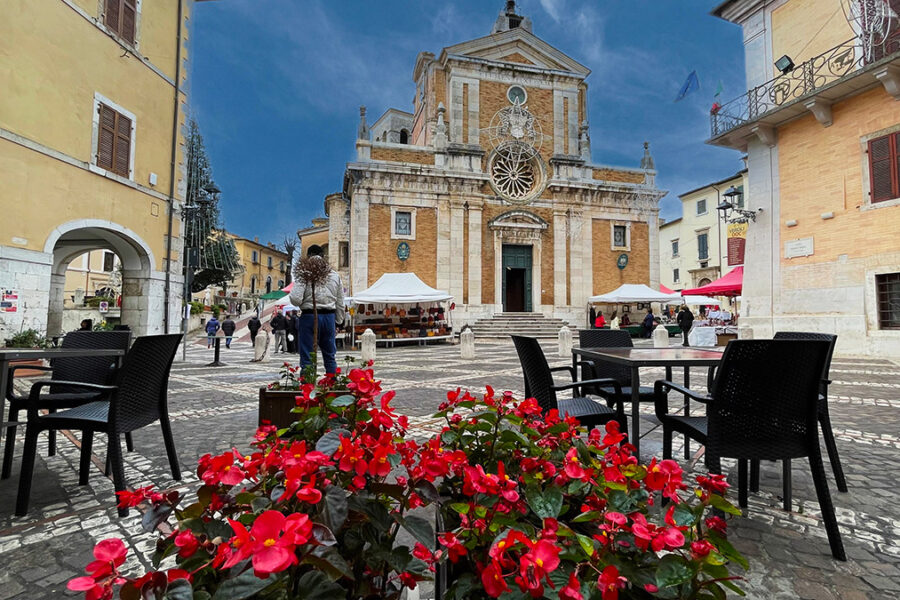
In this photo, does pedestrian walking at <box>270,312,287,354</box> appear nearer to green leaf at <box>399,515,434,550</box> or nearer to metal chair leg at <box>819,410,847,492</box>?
metal chair leg at <box>819,410,847,492</box>

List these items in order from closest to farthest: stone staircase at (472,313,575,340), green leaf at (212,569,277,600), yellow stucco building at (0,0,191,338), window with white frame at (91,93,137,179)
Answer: green leaf at (212,569,277,600) < yellow stucco building at (0,0,191,338) < window with white frame at (91,93,137,179) < stone staircase at (472,313,575,340)

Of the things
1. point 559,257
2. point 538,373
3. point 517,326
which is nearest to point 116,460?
point 538,373

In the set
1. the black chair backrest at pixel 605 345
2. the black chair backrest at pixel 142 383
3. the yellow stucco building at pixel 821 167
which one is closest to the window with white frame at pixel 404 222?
the yellow stucco building at pixel 821 167

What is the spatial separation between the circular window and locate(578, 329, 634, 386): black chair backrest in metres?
21.6

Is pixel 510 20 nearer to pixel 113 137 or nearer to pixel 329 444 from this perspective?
pixel 113 137

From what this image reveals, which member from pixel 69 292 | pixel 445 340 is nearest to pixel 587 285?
pixel 445 340

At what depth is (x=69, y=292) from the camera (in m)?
24.8

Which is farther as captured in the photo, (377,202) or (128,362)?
(377,202)

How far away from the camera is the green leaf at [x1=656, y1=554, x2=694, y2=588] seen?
851 mm

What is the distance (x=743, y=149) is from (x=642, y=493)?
50.9 feet

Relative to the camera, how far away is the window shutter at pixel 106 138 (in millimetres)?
9875

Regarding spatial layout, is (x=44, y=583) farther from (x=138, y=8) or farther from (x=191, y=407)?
(x=138, y=8)

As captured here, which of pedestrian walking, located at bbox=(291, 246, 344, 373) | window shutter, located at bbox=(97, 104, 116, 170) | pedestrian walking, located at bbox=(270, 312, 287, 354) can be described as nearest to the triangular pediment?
pedestrian walking, located at bbox=(270, 312, 287, 354)

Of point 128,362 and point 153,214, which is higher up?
point 153,214
